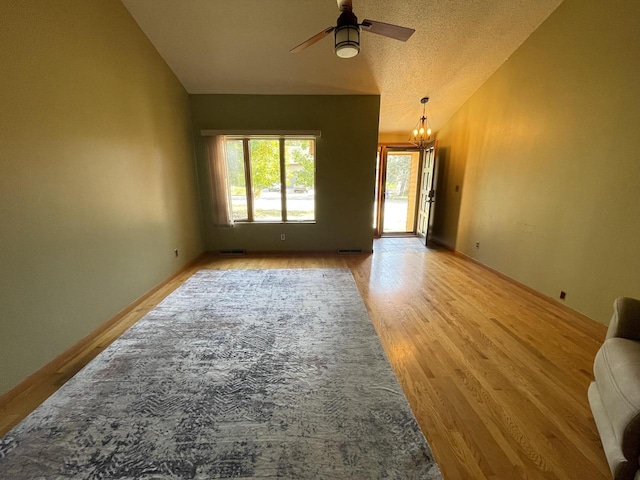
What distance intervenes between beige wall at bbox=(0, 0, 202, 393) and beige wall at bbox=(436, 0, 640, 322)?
4672mm

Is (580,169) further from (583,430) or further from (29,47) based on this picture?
(29,47)

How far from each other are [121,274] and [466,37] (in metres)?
4.84

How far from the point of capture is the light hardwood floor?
1376 mm

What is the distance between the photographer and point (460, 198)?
16.4 ft

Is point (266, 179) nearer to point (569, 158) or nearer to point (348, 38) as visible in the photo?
point (348, 38)

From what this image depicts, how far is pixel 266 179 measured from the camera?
479 centimetres

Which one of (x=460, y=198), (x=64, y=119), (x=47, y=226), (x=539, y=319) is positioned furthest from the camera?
(x=460, y=198)

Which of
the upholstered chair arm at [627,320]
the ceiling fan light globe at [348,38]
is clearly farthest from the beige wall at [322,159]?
the upholstered chair arm at [627,320]

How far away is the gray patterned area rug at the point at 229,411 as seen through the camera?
129 centimetres

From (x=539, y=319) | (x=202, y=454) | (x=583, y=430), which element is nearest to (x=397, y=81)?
(x=539, y=319)

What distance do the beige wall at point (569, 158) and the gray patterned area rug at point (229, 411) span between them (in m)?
2.30

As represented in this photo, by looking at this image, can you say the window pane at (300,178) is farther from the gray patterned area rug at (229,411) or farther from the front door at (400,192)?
the gray patterned area rug at (229,411)

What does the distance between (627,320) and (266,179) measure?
4.52 m

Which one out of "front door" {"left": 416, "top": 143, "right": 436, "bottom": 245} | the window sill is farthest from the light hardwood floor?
"front door" {"left": 416, "top": 143, "right": 436, "bottom": 245}
